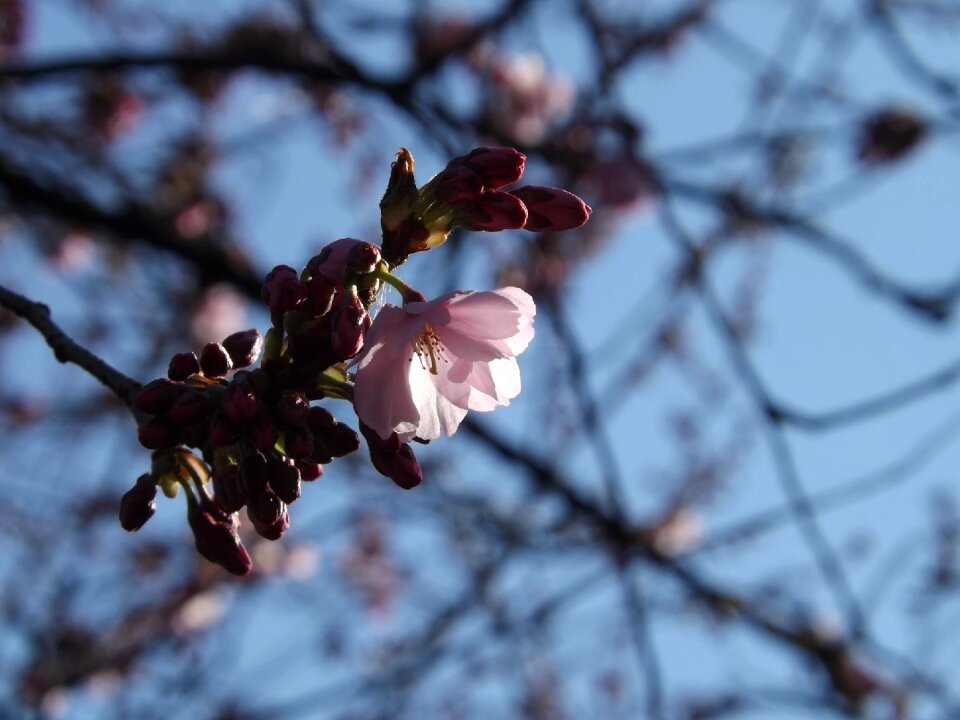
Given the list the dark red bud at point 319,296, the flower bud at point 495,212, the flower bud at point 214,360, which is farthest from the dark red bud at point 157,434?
the flower bud at point 495,212

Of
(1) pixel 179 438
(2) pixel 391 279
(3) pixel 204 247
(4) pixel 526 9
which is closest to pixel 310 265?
(2) pixel 391 279

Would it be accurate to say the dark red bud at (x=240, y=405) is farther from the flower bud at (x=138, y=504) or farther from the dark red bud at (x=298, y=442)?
the flower bud at (x=138, y=504)

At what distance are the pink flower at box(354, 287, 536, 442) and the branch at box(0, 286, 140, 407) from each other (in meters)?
0.28

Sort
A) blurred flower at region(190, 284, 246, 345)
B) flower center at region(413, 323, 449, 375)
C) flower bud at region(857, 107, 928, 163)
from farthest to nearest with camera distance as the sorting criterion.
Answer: blurred flower at region(190, 284, 246, 345)
flower bud at region(857, 107, 928, 163)
flower center at region(413, 323, 449, 375)

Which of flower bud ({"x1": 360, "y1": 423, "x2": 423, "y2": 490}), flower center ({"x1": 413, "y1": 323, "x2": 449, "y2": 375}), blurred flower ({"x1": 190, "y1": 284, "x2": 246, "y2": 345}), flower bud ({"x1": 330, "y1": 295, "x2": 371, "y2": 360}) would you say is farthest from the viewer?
blurred flower ({"x1": 190, "y1": 284, "x2": 246, "y2": 345})

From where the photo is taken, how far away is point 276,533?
1104mm

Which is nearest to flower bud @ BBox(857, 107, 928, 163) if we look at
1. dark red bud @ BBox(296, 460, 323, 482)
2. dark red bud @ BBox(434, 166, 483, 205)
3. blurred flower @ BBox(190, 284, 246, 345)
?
blurred flower @ BBox(190, 284, 246, 345)

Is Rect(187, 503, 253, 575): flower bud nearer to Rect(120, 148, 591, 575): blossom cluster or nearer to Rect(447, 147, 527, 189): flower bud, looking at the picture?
Rect(120, 148, 591, 575): blossom cluster

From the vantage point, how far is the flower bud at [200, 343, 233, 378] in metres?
1.12

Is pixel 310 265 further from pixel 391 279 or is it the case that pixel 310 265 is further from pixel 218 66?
pixel 218 66

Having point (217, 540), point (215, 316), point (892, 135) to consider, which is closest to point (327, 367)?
point (217, 540)

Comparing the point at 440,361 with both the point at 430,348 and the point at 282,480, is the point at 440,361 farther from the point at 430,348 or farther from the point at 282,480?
the point at 282,480

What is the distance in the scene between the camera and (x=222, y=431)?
3.29ft

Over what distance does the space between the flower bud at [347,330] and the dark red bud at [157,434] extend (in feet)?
0.68
